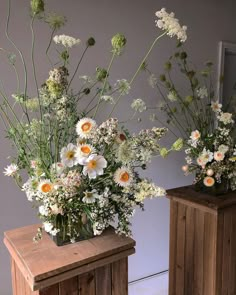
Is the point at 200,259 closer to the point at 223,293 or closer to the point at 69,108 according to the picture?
the point at 223,293

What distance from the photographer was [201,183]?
73.8 inches

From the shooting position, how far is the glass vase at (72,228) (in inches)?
43.0

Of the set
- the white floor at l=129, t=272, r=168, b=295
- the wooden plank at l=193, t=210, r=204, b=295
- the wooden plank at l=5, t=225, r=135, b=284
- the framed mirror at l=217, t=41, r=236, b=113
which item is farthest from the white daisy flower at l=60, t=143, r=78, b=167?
the framed mirror at l=217, t=41, r=236, b=113

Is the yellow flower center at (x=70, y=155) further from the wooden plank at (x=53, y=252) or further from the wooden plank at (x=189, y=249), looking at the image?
the wooden plank at (x=189, y=249)

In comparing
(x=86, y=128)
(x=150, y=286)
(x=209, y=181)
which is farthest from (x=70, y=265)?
(x=150, y=286)

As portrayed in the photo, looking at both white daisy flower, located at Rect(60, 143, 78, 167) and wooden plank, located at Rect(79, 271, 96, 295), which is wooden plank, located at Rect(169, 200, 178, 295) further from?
white daisy flower, located at Rect(60, 143, 78, 167)

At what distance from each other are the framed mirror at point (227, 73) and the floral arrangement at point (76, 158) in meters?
1.65

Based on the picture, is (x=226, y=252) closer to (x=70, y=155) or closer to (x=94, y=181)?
(x=94, y=181)

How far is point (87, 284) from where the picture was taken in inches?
43.2

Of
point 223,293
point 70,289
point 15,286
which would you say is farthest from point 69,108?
point 223,293

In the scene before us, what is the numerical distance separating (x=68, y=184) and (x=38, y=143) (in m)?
0.21

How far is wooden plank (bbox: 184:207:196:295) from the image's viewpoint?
71.6 inches

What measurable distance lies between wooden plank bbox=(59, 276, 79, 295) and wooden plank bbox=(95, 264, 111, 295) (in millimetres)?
85

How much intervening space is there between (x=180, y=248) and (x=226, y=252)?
0.91ft
